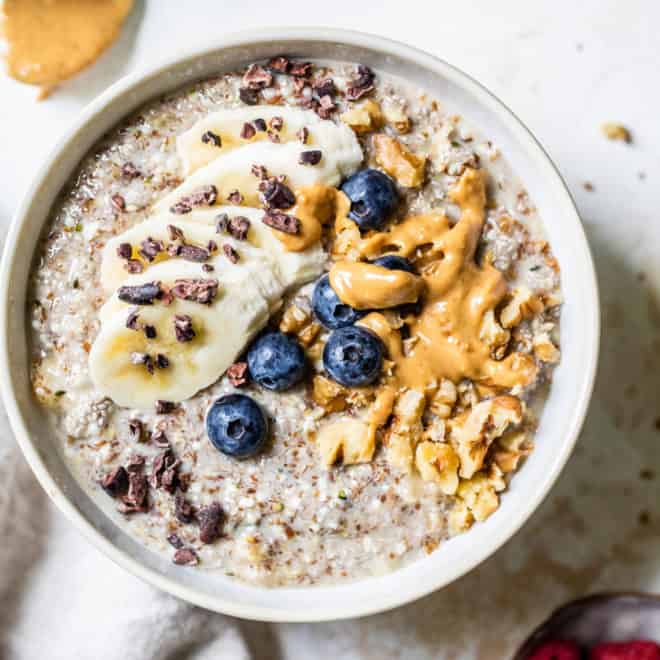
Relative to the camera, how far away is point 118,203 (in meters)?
1.61

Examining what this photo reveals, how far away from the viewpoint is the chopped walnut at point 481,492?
161 centimetres

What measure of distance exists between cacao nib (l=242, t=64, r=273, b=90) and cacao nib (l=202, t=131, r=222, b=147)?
10 cm

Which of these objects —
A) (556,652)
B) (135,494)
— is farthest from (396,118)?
(556,652)

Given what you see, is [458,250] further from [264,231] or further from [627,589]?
[627,589]

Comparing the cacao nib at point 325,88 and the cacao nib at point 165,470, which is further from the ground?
the cacao nib at point 325,88

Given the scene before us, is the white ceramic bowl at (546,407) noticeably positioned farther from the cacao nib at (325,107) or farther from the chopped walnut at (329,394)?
the chopped walnut at (329,394)

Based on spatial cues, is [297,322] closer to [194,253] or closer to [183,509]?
[194,253]

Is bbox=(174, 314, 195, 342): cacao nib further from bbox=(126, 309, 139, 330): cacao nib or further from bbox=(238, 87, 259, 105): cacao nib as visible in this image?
bbox=(238, 87, 259, 105): cacao nib

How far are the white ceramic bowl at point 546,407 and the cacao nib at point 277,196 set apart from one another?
9.5 inches

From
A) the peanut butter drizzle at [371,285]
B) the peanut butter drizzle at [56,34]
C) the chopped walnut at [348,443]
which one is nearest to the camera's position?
the peanut butter drizzle at [371,285]

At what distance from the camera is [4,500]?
1.94 m

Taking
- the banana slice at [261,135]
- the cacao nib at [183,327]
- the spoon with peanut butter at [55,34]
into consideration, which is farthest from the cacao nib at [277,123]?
the spoon with peanut butter at [55,34]

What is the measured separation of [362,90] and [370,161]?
0.12 metres

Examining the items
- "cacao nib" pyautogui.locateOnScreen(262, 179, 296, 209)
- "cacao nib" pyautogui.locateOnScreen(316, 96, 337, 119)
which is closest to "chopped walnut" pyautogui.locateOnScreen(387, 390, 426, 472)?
"cacao nib" pyautogui.locateOnScreen(262, 179, 296, 209)
